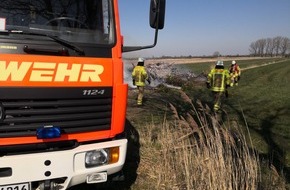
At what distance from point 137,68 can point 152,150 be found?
28.1 feet

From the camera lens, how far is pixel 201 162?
15.3 feet

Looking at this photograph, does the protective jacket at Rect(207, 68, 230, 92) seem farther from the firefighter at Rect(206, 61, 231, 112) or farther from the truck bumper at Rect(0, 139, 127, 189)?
the truck bumper at Rect(0, 139, 127, 189)

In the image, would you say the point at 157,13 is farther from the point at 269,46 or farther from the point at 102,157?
the point at 269,46

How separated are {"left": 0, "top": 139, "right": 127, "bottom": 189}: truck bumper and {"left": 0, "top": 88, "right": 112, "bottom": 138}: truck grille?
203mm

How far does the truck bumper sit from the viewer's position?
3400 millimetres

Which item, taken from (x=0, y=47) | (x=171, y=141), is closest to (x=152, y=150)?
(x=171, y=141)

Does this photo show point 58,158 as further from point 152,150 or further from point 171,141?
point 152,150

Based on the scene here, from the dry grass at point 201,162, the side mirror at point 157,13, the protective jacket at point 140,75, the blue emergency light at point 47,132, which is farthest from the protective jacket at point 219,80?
the blue emergency light at point 47,132

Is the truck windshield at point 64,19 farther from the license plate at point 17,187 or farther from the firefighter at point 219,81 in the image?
the firefighter at point 219,81

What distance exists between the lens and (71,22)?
13.3 feet

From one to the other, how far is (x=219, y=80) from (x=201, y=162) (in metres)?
9.06

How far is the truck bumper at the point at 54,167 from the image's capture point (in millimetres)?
3400

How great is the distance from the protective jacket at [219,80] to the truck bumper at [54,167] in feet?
32.2

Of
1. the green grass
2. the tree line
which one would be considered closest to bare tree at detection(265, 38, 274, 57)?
the tree line
